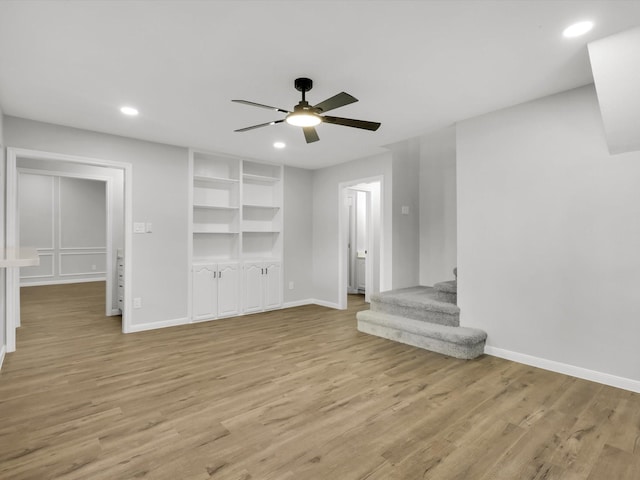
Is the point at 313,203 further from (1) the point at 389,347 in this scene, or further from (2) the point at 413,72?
(2) the point at 413,72

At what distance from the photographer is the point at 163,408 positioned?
2428 millimetres

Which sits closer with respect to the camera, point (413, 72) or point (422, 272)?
point (413, 72)

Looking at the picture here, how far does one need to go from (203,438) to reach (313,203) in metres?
4.74

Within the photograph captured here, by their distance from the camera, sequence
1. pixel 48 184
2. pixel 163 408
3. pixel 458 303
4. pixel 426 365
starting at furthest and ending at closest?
pixel 48 184
pixel 458 303
pixel 426 365
pixel 163 408

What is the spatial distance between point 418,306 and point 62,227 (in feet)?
29.3

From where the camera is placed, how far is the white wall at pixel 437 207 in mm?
5215

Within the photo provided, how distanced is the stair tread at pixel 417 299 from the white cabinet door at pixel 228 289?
2.10 m

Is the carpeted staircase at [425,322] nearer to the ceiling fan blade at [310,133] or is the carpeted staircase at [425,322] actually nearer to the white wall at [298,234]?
the white wall at [298,234]

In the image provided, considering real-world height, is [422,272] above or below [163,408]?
above

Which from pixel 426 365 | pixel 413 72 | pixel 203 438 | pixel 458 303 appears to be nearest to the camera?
pixel 203 438

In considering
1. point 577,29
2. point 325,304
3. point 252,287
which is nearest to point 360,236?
point 325,304

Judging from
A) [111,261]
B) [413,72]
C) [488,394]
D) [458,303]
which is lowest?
[488,394]

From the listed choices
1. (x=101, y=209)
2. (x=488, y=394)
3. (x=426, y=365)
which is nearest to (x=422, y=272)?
(x=426, y=365)

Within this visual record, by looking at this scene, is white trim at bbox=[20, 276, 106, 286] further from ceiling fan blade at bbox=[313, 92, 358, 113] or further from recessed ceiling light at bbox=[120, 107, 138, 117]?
ceiling fan blade at bbox=[313, 92, 358, 113]
